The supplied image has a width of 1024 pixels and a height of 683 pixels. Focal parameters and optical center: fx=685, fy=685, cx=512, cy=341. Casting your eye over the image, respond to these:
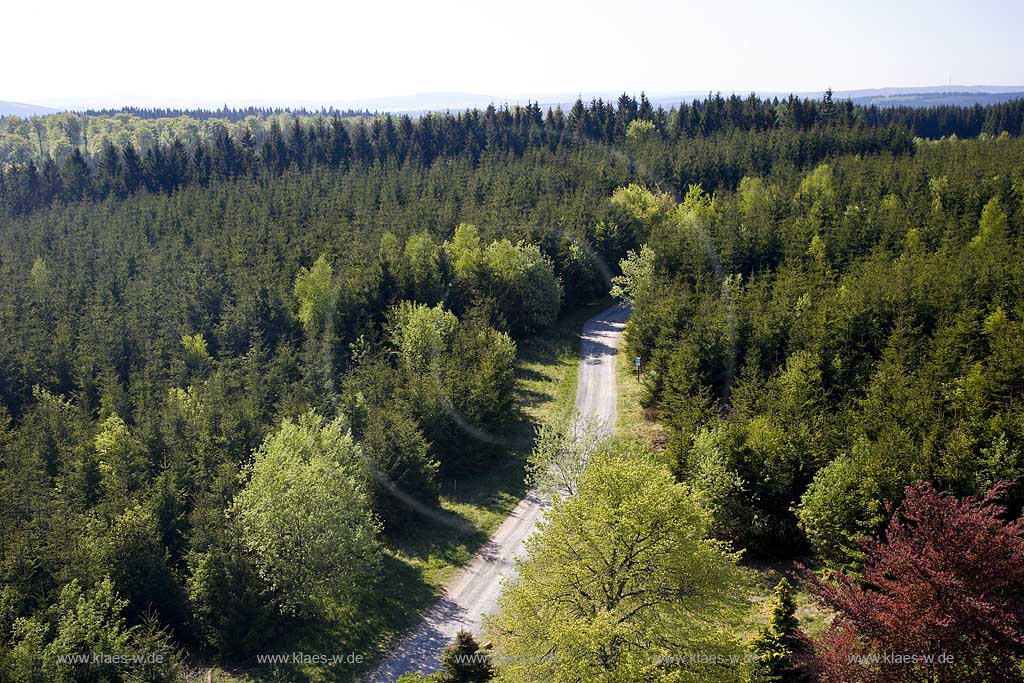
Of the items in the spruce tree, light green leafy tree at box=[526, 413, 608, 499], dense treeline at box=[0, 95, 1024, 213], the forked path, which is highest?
dense treeline at box=[0, 95, 1024, 213]

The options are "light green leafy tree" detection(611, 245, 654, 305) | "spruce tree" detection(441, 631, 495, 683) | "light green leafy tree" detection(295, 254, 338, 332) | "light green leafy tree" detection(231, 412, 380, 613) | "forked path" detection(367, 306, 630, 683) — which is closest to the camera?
"spruce tree" detection(441, 631, 495, 683)

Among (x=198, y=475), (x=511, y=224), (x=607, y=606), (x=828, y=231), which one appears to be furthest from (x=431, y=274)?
(x=607, y=606)

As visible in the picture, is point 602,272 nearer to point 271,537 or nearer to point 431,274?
point 431,274

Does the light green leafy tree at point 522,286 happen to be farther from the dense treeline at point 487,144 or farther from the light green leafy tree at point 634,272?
the dense treeline at point 487,144

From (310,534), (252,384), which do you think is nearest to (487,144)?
(252,384)

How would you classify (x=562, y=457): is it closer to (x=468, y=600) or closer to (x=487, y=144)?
(x=468, y=600)

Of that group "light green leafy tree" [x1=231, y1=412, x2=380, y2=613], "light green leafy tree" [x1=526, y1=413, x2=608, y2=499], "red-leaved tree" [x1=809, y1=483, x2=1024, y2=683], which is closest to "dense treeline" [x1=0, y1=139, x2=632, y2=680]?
"light green leafy tree" [x1=231, y1=412, x2=380, y2=613]

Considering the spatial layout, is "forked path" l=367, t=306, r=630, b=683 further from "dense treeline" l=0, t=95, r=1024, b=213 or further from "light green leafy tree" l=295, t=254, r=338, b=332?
"dense treeline" l=0, t=95, r=1024, b=213
